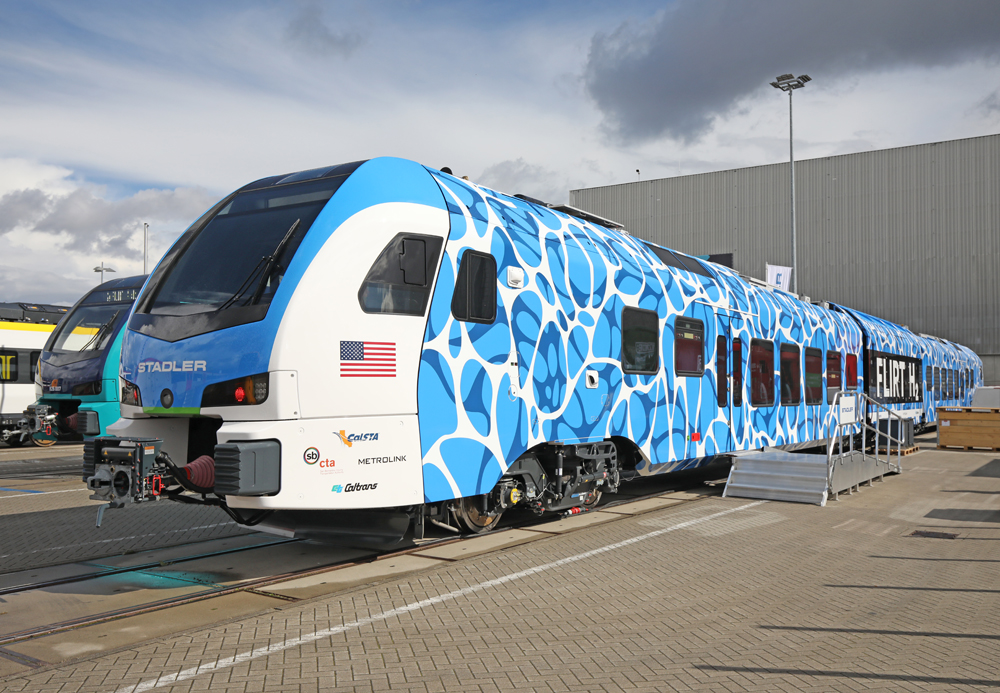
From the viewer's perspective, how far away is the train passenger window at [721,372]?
11922mm

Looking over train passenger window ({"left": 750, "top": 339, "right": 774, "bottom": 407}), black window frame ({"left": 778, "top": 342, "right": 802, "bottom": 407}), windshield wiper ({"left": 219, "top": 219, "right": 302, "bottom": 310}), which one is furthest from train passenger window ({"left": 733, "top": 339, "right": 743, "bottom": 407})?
windshield wiper ({"left": 219, "top": 219, "right": 302, "bottom": 310})

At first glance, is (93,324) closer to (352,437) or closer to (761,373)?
(352,437)

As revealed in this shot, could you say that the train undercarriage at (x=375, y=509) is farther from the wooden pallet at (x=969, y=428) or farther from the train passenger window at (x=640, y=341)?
the wooden pallet at (x=969, y=428)

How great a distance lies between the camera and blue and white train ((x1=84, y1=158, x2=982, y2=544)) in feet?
20.0

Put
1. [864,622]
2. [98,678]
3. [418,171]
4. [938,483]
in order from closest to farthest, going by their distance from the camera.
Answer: [98,678] → [864,622] → [418,171] → [938,483]

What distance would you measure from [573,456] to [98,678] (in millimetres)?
5360

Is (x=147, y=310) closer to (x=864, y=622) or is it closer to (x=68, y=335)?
(x=864, y=622)

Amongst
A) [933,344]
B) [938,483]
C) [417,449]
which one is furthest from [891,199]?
[417,449]

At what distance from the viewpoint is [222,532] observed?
894 cm

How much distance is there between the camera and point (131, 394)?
6934 millimetres

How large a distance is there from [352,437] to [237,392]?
3.00 ft

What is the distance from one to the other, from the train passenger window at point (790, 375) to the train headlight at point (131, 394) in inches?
422

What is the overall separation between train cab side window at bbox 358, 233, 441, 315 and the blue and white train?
0.05 feet

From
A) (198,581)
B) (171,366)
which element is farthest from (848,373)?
(171,366)
